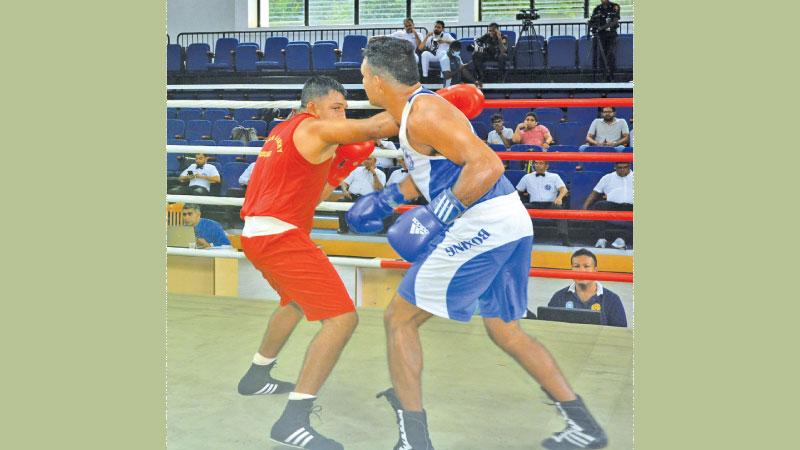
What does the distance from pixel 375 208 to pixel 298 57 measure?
0.82 metres

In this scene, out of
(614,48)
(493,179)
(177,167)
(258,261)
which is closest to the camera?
(493,179)

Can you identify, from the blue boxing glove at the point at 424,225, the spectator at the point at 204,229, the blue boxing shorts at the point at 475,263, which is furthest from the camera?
the spectator at the point at 204,229

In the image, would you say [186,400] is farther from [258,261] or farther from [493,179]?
[493,179]

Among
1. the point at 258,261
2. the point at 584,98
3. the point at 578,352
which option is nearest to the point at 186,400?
the point at 258,261

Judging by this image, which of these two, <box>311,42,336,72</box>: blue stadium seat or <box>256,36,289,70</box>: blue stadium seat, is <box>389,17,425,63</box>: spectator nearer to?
<box>311,42,336,72</box>: blue stadium seat

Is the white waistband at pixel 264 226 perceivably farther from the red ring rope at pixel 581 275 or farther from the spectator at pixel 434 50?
the red ring rope at pixel 581 275

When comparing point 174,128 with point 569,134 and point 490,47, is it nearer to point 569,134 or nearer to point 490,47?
point 490,47

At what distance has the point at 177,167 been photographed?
4.64 meters

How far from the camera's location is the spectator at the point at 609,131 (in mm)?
3926

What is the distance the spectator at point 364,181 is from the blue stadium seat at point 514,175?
1.69 feet

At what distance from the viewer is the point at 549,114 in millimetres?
4078

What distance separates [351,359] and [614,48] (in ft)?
5.23

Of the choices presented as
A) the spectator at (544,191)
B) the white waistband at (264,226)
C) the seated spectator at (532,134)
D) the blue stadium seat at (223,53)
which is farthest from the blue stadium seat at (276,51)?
the spectator at (544,191)

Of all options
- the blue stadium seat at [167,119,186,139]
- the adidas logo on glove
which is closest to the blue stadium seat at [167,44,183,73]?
the blue stadium seat at [167,119,186,139]
